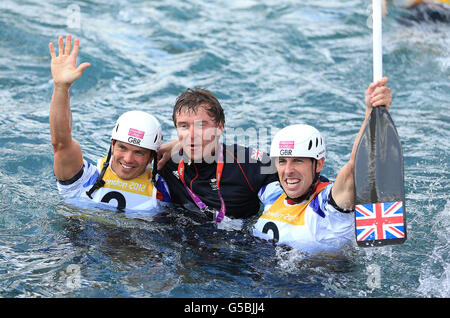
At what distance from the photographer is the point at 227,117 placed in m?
10.5

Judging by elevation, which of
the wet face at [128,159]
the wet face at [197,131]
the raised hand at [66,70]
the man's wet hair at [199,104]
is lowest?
the wet face at [128,159]

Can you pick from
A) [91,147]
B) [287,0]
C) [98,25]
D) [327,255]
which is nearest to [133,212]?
[327,255]

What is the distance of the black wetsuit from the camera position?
6.23 m

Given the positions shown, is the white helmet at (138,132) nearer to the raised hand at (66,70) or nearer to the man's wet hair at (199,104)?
the man's wet hair at (199,104)

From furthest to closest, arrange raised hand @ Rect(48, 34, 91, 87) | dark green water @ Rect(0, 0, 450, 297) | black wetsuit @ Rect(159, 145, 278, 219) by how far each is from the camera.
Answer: black wetsuit @ Rect(159, 145, 278, 219) → raised hand @ Rect(48, 34, 91, 87) → dark green water @ Rect(0, 0, 450, 297)

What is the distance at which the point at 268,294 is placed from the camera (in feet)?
17.2

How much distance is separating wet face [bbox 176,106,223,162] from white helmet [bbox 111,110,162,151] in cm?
36

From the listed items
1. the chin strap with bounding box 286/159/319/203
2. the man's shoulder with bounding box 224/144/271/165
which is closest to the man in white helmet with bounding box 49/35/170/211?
the man's shoulder with bounding box 224/144/271/165

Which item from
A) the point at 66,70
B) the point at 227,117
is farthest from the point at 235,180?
the point at 227,117

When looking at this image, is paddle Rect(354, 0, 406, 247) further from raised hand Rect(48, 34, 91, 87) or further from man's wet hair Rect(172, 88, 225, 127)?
raised hand Rect(48, 34, 91, 87)

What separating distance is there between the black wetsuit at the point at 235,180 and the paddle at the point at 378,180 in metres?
1.24

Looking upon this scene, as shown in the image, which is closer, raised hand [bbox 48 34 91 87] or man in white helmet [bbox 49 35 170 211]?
raised hand [bbox 48 34 91 87]

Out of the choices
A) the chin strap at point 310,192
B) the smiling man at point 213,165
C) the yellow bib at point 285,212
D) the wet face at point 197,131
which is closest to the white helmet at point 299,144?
the chin strap at point 310,192

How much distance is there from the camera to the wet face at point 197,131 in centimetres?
610
